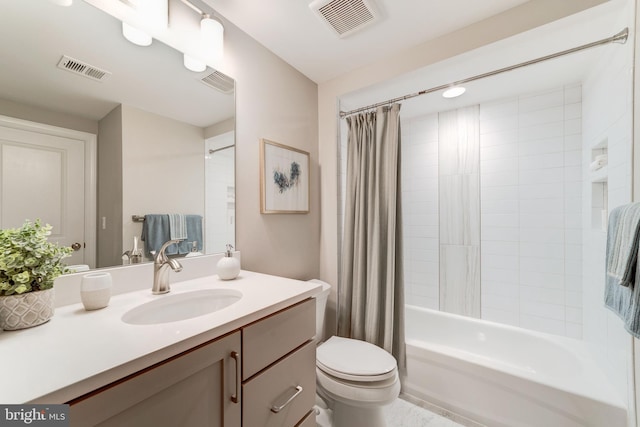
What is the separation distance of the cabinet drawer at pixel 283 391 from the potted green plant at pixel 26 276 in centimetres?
60

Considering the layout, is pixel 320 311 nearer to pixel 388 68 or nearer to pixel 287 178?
pixel 287 178

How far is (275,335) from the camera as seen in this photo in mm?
846

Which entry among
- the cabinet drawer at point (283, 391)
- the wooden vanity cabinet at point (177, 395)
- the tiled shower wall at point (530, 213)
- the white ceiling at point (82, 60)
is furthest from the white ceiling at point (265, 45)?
the cabinet drawer at point (283, 391)

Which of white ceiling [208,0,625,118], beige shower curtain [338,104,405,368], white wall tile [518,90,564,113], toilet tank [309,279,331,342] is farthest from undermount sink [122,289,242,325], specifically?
Answer: white wall tile [518,90,564,113]

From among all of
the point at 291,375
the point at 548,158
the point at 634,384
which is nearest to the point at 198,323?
the point at 291,375

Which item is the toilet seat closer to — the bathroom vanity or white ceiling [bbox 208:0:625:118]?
the bathroom vanity

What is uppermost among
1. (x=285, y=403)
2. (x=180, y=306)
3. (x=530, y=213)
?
(x=530, y=213)

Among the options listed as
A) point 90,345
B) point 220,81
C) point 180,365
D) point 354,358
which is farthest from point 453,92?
point 90,345

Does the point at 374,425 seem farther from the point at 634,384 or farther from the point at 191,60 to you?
the point at 191,60

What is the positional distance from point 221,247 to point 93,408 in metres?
0.90

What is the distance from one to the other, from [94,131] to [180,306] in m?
0.75

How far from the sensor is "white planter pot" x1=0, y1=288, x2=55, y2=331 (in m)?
0.62

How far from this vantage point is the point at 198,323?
68cm

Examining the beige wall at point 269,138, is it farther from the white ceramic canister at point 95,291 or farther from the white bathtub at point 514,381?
the white bathtub at point 514,381
